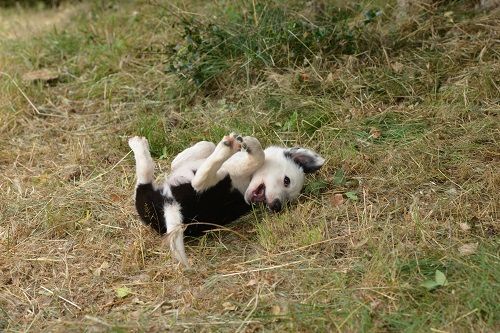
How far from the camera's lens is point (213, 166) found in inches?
157

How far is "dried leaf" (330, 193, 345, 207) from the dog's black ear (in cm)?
21

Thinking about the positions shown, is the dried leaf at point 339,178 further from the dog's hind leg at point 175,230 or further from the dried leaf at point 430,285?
the dried leaf at point 430,285

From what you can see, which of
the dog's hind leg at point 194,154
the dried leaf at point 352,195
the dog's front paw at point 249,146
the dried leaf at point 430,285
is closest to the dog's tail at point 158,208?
the dog's hind leg at point 194,154

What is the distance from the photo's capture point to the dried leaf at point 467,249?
11.7 feet

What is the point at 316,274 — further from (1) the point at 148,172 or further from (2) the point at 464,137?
(2) the point at 464,137

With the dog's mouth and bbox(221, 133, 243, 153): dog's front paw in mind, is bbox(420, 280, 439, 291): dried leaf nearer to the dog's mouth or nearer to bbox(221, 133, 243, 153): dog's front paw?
the dog's mouth

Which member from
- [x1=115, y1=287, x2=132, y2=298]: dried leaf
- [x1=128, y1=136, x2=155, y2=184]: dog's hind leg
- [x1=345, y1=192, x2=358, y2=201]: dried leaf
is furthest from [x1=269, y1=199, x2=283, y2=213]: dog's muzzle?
[x1=115, y1=287, x2=132, y2=298]: dried leaf

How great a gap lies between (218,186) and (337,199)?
28.4 inches

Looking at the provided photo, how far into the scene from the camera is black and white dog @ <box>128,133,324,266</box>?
157 inches

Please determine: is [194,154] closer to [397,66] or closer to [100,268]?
[100,268]

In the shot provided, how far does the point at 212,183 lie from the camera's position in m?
4.06

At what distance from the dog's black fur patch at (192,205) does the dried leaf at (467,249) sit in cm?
128

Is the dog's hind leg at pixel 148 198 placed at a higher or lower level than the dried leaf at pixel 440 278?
higher

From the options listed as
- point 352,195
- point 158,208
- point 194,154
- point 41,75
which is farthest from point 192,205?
point 41,75
